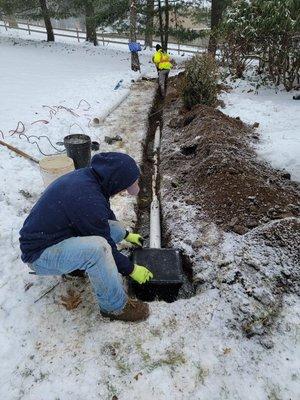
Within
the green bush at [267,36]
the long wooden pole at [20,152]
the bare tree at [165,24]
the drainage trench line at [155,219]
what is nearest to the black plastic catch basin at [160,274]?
the drainage trench line at [155,219]

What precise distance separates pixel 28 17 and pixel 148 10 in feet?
28.1

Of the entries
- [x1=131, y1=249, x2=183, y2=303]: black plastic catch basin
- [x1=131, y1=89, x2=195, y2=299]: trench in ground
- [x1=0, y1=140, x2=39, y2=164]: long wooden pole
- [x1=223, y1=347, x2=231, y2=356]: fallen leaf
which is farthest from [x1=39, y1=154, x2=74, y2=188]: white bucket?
[x1=223, y1=347, x2=231, y2=356]: fallen leaf

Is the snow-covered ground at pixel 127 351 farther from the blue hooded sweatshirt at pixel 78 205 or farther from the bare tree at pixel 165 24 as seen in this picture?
the bare tree at pixel 165 24

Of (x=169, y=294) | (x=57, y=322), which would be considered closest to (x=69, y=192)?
(x=57, y=322)

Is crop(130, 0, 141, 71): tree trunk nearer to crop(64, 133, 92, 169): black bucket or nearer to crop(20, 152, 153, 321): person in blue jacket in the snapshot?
crop(64, 133, 92, 169): black bucket

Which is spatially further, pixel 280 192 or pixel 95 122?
pixel 95 122

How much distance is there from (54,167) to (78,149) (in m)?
0.74

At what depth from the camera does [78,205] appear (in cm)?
238

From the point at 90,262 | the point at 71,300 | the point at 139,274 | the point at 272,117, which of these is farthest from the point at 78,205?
the point at 272,117

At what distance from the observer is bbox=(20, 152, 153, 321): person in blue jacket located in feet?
7.95

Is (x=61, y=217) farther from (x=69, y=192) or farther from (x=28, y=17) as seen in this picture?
(x=28, y=17)

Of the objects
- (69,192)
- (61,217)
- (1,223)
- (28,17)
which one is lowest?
(1,223)

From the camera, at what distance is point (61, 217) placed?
2475mm

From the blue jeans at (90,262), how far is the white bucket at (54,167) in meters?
1.83
